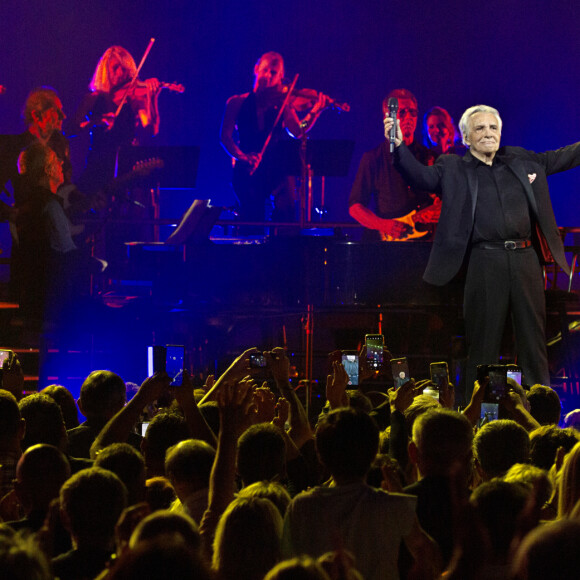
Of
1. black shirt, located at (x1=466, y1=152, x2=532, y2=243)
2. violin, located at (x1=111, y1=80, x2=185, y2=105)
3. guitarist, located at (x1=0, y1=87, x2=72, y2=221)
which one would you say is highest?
violin, located at (x1=111, y1=80, x2=185, y2=105)

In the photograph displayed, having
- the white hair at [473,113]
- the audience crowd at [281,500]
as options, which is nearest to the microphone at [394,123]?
the white hair at [473,113]

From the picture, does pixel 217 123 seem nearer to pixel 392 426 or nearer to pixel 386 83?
pixel 386 83

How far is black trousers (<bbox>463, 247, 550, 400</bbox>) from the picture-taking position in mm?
5840

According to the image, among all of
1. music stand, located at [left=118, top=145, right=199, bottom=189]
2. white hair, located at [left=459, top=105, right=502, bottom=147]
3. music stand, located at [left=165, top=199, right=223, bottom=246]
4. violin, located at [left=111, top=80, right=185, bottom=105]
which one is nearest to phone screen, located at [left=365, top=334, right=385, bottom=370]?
white hair, located at [left=459, top=105, right=502, bottom=147]

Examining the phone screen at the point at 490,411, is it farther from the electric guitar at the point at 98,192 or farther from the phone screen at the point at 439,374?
the electric guitar at the point at 98,192

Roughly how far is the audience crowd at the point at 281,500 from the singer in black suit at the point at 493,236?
273 centimetres

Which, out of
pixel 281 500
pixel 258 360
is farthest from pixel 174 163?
pixel 281 500

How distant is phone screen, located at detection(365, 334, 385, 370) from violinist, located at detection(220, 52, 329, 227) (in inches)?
195

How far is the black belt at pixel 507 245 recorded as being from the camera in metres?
5.84

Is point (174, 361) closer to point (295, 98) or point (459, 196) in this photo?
point (459, 196)

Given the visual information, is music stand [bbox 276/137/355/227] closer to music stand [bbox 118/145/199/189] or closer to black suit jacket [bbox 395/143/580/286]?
music stand [bbox 118/145/199/189]

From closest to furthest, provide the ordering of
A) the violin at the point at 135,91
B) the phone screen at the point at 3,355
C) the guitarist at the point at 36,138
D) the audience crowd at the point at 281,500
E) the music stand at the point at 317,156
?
the audience crowd at the point at 281,500 < the phone screen at the point at 3,355 < the music stand at the point at 317,156 < the guitarist at the point at 36,138 < the violin at the point at 135,91

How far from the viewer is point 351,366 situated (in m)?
4.22

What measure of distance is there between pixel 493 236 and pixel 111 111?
18.0 feet
